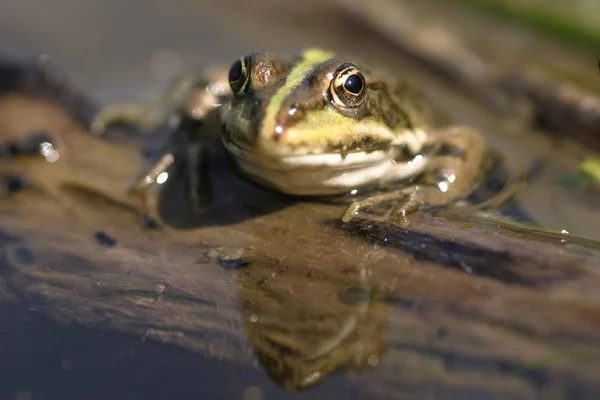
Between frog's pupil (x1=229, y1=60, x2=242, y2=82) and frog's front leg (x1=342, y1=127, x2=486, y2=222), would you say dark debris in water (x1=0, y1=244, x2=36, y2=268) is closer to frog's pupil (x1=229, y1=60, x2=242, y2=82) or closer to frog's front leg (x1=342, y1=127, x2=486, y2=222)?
frog's pupil (x1=229, y1=60, x2=242, y2=82)

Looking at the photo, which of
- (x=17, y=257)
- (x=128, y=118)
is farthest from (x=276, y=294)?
(x=128, y=118)

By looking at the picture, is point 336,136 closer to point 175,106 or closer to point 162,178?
point 162,178

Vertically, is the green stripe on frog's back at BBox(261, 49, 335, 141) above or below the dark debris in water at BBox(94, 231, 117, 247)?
above

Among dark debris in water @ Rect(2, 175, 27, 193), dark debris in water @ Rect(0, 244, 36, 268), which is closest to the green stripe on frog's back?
dark debris in water @ Rect(0, 244, 36, 268)

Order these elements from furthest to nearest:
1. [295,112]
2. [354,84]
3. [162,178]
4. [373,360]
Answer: [162,178], [354,84], [295,112], [373,360]

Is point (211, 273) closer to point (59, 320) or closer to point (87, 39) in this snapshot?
point (59, 320)

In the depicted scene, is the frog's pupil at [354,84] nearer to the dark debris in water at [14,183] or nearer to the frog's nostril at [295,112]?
the frog's nostril at [295,112]

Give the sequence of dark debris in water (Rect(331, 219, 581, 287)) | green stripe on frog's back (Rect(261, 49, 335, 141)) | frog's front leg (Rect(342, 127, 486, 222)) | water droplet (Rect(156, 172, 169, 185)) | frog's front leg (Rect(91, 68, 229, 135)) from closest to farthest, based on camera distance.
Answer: dark debris in water (Rect(331, 219, 581, 287)) < green stripe on frog's back (Rect(261, 49, 335, 141)) < frog's front leg (Rect(342, 127, 486, 222)) < water droplet (Rect(156, 172, 169, 185)) < frog's front leg (Rect(91, 68, 229, 135))

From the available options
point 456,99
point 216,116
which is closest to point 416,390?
point 216,116

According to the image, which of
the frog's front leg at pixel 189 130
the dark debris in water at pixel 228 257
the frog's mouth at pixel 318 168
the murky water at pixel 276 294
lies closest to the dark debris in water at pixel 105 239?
the murky water at pixel 276 294
